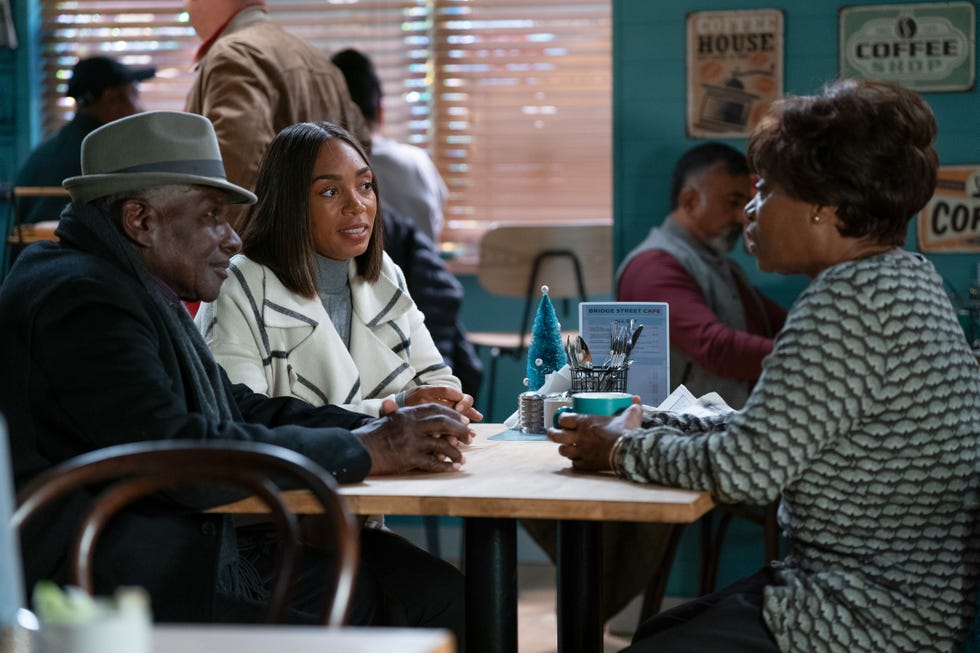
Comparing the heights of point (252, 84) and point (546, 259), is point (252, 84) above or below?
above

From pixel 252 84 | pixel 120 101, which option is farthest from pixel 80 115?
pixel 252 84

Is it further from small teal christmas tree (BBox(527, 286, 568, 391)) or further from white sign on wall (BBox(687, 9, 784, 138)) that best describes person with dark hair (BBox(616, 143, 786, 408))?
small teal christmas tree (BBox(527, 286, 568, 391))

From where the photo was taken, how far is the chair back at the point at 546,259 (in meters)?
4.79

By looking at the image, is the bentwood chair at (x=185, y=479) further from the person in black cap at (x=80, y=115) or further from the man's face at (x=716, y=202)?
the person in black cap at (x=80, y=115)

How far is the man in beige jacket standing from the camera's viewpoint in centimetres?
359

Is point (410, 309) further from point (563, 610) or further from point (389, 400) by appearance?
point (563, 610)

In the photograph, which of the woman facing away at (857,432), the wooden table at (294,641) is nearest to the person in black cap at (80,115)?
the woman facing away at (857,432)

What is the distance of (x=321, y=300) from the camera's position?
2.71 m

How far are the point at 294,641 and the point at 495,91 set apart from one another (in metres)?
4.46

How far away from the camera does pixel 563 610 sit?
2.31 m

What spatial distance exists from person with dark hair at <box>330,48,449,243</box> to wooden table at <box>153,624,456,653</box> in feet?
11.7

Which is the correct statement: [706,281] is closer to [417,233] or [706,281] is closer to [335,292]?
[417,233]

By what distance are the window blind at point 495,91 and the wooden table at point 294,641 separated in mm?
A: 4303

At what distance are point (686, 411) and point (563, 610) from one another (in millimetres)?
409
